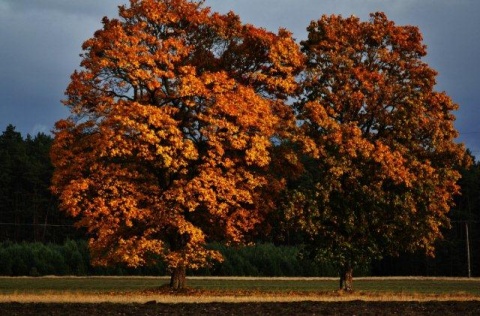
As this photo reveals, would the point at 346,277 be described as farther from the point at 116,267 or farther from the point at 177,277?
the point at 116,267

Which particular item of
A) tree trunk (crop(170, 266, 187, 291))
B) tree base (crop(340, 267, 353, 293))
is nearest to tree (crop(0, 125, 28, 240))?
tree trunk (crop(170, 266, 187, 291))

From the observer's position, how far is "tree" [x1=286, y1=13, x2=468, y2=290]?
135 ft

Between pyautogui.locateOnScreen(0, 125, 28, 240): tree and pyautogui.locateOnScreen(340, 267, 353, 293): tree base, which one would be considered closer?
pyautogui.locateOnScreen(340, 267, 353, 293): tree base

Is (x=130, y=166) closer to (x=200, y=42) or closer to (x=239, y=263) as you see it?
(x=200, y=42)

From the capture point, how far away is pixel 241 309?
2817 cm

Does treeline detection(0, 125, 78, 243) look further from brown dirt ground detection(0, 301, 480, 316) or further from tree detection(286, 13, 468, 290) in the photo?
brown dirt ground detection(0, 301, 480, 316)

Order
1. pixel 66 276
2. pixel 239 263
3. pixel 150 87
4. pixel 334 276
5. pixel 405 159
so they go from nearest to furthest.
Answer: pixel 150 87 < pixel 405 159 < pixel 66 276 < pixel 239 263 < pixel 334 276

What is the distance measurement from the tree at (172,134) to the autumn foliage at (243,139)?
8 centimetres

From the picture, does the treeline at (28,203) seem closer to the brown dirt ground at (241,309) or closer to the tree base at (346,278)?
the tree base at (346,278)

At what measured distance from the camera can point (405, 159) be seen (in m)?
41.5

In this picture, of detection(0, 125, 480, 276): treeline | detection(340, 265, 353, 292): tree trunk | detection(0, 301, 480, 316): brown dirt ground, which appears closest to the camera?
detection(0, 301, 480, 316): brown dirt ground

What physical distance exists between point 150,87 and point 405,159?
13285 millimetres

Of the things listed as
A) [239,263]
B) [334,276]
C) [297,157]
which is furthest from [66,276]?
[297,157]

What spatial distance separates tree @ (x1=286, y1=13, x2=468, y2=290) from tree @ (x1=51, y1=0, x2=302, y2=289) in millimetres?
2022
